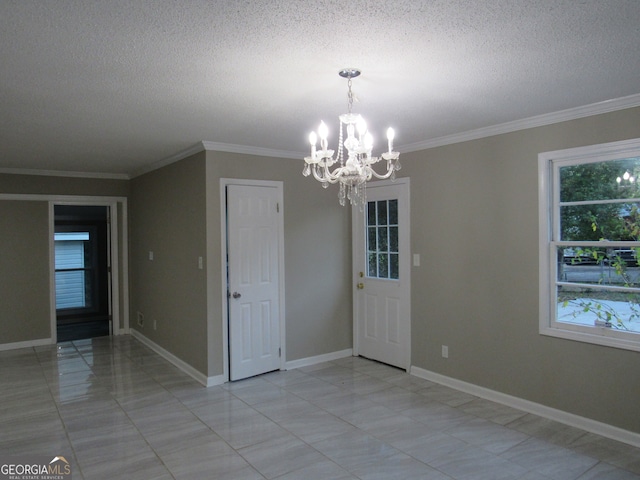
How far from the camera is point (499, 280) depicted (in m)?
3.87

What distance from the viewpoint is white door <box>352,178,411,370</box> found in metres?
4.75

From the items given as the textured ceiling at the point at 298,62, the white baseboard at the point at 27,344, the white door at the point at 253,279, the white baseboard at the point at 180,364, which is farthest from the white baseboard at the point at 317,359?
the white baseboard at the point at 27,344

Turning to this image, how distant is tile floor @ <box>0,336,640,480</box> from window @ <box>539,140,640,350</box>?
82 centimetres

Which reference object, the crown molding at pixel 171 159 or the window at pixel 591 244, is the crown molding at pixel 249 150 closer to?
the crown molding at pixel 171 159

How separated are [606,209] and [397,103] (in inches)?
68.5

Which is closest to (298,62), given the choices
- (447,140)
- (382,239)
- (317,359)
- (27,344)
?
(447,140)

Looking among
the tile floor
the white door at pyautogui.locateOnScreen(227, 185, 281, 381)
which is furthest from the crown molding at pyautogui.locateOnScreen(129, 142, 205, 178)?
the tile floor

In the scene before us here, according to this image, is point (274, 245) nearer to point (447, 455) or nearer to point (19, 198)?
point (447, 455)

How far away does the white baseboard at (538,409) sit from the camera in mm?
3139

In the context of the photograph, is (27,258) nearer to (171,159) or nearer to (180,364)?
(171,159)

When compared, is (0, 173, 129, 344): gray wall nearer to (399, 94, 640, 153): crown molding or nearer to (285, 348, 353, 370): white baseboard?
(285, 348, 353, 370): white baseboard

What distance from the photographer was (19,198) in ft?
19.4

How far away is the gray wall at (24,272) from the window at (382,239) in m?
4.42

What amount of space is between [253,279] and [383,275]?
1.46 m
